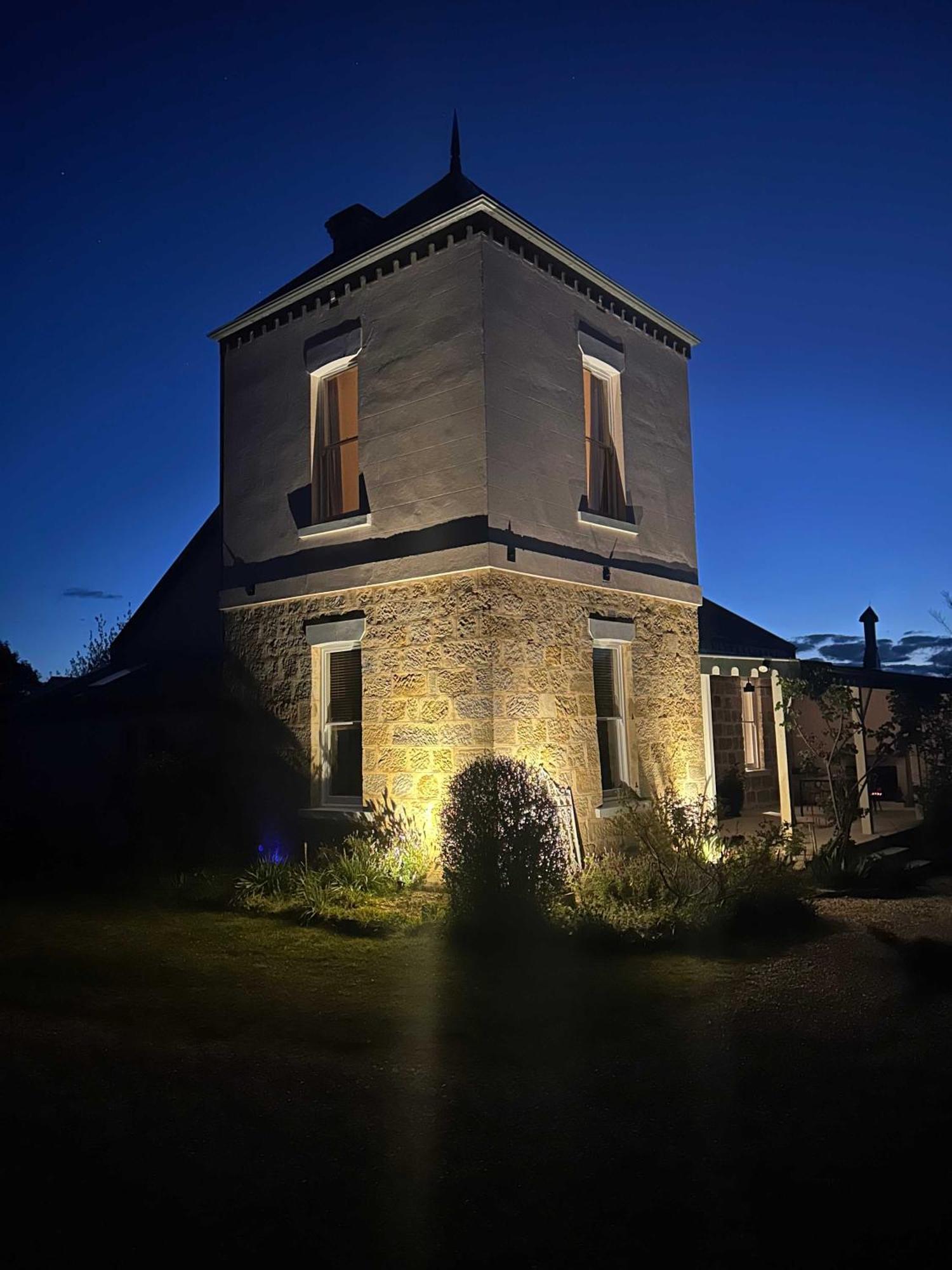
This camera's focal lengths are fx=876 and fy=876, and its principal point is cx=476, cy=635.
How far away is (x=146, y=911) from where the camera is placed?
819 centimetres

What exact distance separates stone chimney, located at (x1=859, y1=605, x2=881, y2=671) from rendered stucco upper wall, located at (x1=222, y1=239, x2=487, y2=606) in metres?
17.0

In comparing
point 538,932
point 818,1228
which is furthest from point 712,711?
point 818,1228

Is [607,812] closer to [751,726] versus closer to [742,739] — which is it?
[742,739]

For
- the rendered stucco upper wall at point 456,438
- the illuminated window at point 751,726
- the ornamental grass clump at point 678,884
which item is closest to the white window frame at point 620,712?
the rendered stucco upper wall at point 456,438

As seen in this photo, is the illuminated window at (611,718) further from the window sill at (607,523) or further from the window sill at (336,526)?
the window sill at (336,526)

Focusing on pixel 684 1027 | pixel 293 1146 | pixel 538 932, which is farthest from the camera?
pixel 538 932

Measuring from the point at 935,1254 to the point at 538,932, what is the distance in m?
4.13

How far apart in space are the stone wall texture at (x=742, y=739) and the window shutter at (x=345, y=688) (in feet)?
23.8

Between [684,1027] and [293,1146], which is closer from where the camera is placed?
[293,1146]

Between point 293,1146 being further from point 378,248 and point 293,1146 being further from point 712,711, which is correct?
point 712,711

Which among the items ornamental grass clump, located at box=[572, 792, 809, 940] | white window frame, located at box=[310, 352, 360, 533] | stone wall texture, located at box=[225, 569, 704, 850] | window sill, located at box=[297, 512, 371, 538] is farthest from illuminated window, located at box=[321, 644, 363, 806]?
ornamental grass clump, located at box=[572, 792, 809, 940]

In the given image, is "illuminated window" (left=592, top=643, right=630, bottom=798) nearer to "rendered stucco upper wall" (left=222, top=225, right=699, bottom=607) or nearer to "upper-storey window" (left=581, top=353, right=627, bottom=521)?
"rendered stucco upper wall" (left=222, top=225, right=699, bottom=607)

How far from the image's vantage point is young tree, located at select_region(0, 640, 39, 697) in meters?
19.8

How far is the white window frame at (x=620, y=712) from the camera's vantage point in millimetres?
9656
